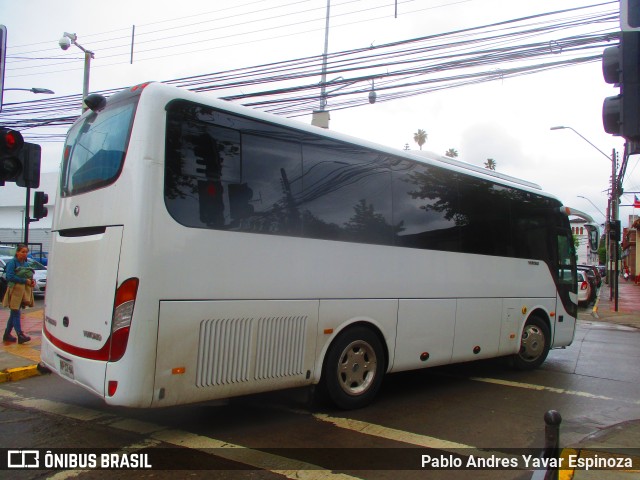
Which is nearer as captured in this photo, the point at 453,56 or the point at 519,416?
the point at 519,416

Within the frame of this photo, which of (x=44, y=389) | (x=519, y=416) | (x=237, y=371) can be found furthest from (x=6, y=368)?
(x=519, y=416)

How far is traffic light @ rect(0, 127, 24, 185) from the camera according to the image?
685cm

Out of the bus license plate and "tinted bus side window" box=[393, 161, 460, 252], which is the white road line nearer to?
the bus license plate

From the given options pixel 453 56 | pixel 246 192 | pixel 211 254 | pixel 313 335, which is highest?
pixel 453 56

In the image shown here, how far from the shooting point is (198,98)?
484 cm

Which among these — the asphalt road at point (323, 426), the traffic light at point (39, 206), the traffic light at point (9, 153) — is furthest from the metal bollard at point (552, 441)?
the traffic light at point (39, 206)

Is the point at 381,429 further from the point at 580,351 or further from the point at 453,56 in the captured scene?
the point at 453,56

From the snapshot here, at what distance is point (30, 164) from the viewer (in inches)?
310

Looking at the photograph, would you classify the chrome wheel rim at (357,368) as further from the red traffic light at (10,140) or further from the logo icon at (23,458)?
the red traffic light at (10,140)

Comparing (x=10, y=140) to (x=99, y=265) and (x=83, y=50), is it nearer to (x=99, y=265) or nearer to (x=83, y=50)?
(x=99, y=265)

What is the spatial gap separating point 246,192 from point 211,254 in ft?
2.39

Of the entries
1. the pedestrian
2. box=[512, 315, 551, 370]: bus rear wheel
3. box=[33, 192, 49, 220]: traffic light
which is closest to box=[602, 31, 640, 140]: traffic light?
box=[512, 315, 551, 370]: bus rear wheel

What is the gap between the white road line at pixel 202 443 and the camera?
4.21 m

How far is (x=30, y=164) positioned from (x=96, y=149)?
3.43 m
